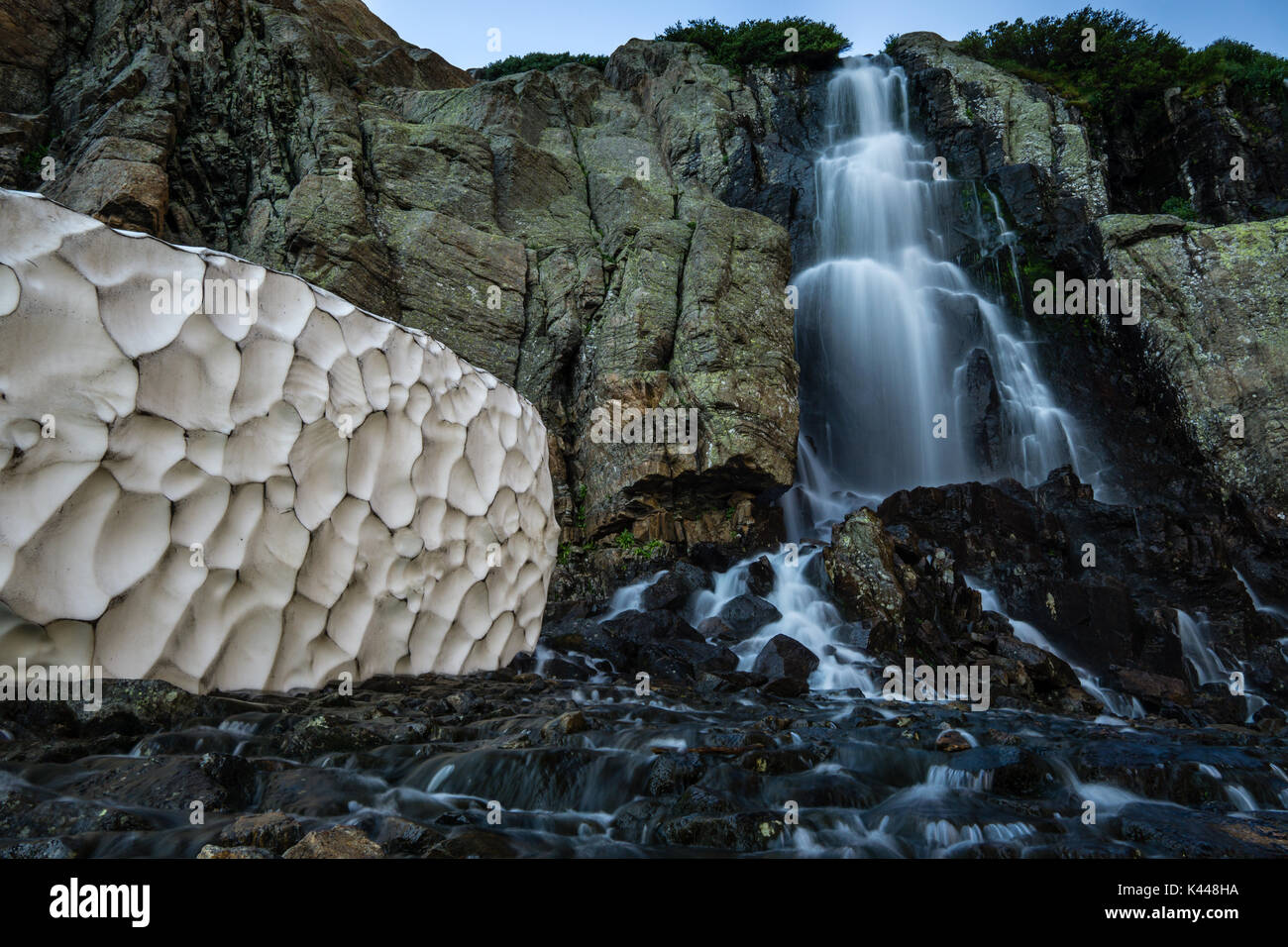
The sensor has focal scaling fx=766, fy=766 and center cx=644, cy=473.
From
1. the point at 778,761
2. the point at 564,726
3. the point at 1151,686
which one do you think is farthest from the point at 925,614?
the point at 564,726

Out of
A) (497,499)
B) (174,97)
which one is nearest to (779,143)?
(174,97)

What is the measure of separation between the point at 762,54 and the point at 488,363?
52.5 feet

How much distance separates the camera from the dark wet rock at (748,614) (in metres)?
9.51

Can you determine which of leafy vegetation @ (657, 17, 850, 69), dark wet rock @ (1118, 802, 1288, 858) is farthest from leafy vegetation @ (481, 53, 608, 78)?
dark wet rock @ (1118, 802, 1288, 858)

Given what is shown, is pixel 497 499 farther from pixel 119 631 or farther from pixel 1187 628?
pixel 1187 628

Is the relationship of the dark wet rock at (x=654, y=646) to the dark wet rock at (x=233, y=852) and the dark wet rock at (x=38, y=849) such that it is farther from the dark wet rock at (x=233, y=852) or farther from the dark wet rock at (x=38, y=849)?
the dark wet rock at (x=38, y=849)

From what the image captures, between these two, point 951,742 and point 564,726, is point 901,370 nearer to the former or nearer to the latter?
point 951,742

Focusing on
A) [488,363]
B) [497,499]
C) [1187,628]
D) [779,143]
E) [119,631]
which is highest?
[779,143]

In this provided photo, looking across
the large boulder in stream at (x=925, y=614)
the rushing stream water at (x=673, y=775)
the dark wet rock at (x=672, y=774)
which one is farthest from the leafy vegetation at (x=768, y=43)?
the dark wet rock at (x=672, y=774)

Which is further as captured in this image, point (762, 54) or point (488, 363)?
point (762, 54)

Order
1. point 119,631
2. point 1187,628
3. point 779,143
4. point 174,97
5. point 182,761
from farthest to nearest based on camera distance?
point 779,143 → point 174,97 → point 1187,628 → point 119,631 → point 182,761

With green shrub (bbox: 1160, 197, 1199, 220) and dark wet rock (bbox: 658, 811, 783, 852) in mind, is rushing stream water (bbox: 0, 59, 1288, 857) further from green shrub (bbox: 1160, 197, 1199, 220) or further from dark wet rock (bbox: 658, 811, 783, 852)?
green shrub (bbox: 1160, 197, 1199, 220)

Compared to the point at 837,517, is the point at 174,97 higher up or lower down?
higher up
